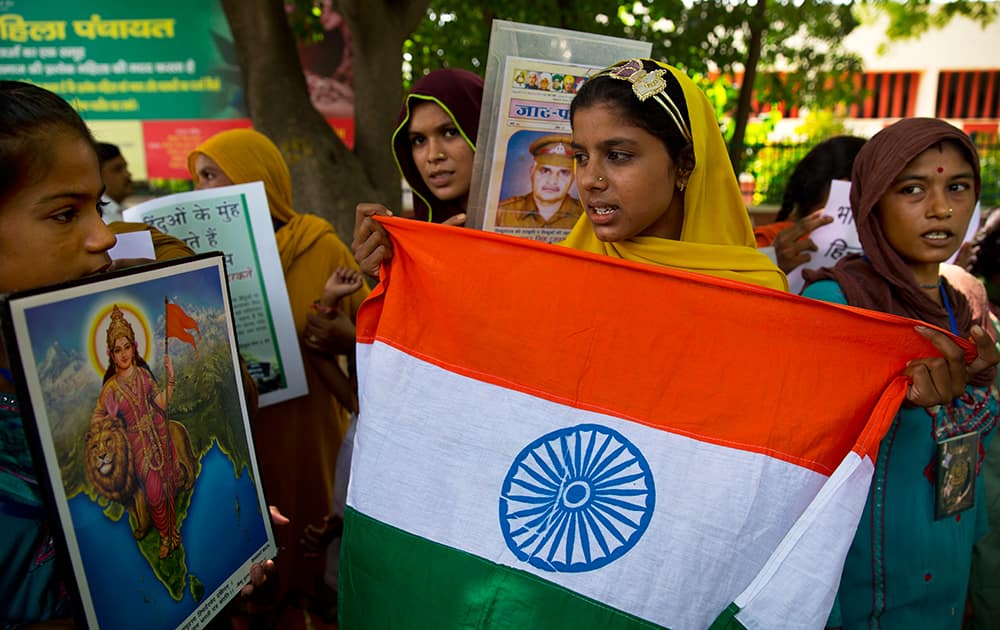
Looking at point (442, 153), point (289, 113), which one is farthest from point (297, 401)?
point (289, 113)

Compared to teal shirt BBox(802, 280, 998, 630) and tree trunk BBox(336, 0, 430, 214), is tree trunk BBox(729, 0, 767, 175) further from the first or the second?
teal shirt BBox(802, 280, 998, 630)

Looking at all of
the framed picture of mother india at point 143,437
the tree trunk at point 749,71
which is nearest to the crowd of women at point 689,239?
the framed picture of mother india at point 143,437

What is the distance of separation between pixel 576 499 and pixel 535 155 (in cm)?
109

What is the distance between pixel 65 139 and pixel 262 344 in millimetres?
1301

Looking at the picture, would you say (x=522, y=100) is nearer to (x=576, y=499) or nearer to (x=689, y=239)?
(x=689, y=239)

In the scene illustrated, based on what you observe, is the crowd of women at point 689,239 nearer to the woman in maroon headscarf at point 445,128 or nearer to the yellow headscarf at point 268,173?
the woman in maroon headscarf at point 445,128

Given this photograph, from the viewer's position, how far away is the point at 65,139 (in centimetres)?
137

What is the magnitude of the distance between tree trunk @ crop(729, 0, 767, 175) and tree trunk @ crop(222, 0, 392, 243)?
13.6ft

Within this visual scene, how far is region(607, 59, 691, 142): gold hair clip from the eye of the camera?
5.73 ft

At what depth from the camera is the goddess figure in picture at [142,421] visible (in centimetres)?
126

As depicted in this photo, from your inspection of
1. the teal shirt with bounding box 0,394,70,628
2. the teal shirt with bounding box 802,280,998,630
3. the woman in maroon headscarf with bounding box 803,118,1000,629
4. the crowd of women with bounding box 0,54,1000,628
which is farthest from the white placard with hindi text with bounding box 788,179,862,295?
the teal shirt with bounding box 0,394,70,628

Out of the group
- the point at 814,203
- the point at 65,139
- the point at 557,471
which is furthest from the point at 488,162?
the point at 814,203

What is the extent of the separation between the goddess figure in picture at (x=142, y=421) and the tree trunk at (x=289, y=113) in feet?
14.4

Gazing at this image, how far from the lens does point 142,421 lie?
4.34 feet
